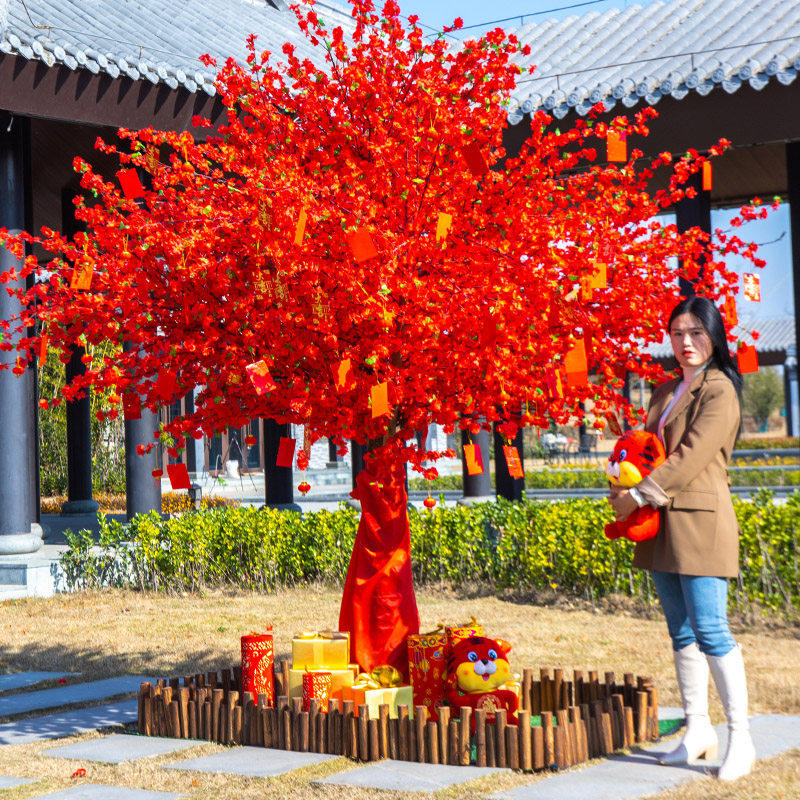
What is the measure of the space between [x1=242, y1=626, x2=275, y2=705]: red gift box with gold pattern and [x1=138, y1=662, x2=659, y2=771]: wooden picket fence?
0.08 m

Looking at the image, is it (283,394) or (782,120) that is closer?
(283,394)

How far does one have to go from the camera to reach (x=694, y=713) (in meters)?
4.53

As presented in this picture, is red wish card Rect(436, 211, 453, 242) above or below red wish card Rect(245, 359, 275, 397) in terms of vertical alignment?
above

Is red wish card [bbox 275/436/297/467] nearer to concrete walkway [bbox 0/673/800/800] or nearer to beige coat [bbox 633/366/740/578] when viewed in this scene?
concrete walkway [bbox 0/673/800/800]

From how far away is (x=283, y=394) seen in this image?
531 centimetres

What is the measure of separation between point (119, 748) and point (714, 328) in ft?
10.9

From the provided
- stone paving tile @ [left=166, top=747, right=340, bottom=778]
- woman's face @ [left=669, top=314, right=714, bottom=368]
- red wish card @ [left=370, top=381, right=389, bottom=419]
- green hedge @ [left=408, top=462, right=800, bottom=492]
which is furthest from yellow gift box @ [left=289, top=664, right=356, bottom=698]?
green hedge @ [left=408, top=462, right=800, bottom=492]

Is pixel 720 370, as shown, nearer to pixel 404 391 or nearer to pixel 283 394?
pixel 404 391

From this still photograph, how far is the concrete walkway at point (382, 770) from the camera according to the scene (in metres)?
4.23

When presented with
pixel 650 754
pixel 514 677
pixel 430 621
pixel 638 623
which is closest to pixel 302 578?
pixel 430 621

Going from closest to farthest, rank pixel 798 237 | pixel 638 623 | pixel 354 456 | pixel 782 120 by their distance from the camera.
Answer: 1. pixel 638 623
2. pixel 782 120
3. pixel 798 237
4. pixel 354 456

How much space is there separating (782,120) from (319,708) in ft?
23.3

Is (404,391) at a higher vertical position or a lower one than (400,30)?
lower

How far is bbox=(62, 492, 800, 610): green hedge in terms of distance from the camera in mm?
8203
